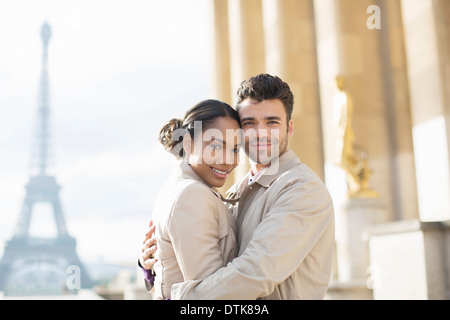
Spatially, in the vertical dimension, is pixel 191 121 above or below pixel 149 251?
above

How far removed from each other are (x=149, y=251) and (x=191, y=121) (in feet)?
3.25

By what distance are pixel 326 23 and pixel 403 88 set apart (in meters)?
2.84

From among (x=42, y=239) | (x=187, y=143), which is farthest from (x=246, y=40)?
(x=42, y=239)

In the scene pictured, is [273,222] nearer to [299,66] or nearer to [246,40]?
[299,66]

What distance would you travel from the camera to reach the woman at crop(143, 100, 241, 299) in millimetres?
3537

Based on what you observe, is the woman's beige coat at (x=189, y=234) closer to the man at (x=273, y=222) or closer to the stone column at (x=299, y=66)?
the man at (x=273, y=222)

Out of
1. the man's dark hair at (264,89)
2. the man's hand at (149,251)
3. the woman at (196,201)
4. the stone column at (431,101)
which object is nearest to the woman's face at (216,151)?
the woman at (196,201)

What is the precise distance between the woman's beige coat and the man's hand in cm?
27

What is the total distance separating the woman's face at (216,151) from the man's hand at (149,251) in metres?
0.61

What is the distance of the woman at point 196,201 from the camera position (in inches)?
139

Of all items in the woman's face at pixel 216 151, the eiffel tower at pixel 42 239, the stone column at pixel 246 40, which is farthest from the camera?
the eiffel tower at pixel 42 239

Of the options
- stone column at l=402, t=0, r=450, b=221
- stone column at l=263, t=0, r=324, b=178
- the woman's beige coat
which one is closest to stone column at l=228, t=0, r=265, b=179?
stone column at l=263, t=0, r=324, b=178

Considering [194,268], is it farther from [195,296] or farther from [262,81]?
[262,81]

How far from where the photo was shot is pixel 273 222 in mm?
3602
